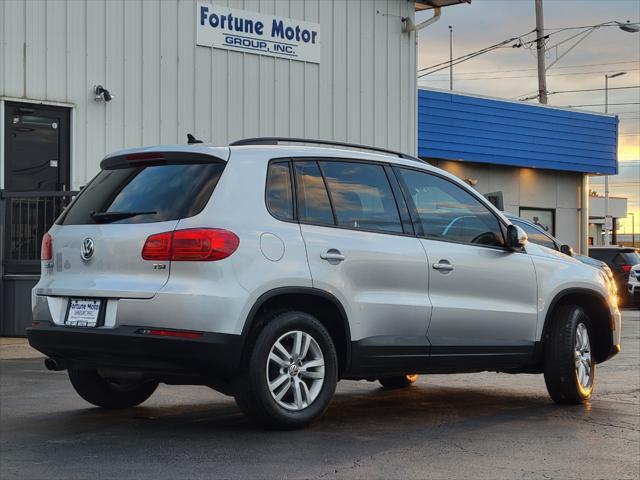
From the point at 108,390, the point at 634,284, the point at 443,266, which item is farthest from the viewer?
the point at 634,284

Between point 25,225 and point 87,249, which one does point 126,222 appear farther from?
point 25,225

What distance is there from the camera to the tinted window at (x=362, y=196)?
732 cm

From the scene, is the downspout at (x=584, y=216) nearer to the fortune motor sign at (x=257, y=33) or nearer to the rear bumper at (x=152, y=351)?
the fortune motor sign at (x=257, y=33)

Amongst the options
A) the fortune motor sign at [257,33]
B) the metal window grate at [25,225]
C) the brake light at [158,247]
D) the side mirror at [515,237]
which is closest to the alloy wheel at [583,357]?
the side mirror at [515,237]

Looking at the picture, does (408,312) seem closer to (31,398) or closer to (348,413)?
(348,413)

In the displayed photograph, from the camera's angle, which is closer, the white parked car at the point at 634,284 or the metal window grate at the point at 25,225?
the metal window grate at the point at 25,225

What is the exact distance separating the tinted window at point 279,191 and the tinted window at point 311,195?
0.28 ft


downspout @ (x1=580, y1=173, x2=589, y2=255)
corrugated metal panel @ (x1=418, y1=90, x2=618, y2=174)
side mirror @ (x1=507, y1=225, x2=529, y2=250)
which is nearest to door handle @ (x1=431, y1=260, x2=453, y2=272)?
side mirror @ (x1=507, y1=225, x2=529, y2=250)

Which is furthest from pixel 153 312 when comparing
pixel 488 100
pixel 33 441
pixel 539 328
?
pixel 488 100

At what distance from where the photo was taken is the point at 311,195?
23.5 ft

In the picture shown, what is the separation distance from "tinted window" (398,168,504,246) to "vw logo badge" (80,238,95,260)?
91.2 inches

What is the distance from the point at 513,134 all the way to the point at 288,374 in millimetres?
22591

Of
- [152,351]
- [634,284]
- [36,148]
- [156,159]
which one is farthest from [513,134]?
[152,351]

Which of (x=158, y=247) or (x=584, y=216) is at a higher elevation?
(x=584, y=216)
